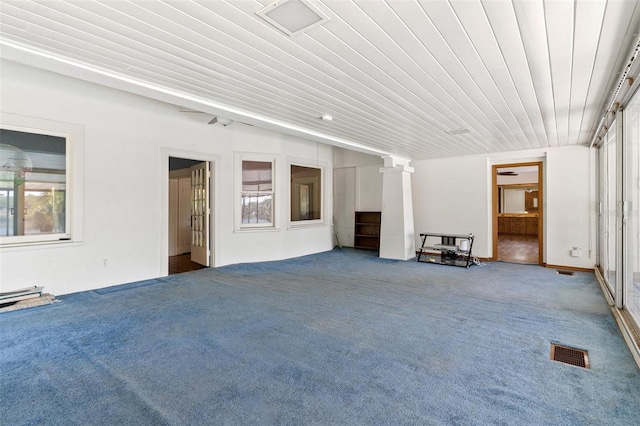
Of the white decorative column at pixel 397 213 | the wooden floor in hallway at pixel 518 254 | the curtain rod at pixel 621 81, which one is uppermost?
the curtain rod at pixel 621 81

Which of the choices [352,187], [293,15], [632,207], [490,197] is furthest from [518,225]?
[293,15]

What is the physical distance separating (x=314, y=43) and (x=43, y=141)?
Result: 403 centimetres

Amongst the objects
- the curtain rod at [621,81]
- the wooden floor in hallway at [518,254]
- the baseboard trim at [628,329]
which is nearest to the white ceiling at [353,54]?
the curtain rod at [621,81]

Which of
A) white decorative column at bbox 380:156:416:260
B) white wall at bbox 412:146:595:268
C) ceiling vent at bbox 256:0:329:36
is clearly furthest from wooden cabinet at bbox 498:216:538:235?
ceiling vent at bbox 256:0:329:36

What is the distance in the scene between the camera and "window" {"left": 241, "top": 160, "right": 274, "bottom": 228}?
6.56 m

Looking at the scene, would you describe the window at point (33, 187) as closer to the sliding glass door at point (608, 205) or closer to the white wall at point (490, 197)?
the white wall at point (490, 197)

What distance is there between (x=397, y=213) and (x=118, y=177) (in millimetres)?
5383

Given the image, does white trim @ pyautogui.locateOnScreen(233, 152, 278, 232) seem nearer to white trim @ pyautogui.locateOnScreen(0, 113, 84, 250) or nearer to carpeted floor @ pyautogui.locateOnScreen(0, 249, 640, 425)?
carpeted floor @ pyautogui.locateOnScreen(0, 249, 640, 425)

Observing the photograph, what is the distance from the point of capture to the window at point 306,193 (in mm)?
7680

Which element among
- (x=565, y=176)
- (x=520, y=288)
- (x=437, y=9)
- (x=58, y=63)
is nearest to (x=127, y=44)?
(x=58, y=63)

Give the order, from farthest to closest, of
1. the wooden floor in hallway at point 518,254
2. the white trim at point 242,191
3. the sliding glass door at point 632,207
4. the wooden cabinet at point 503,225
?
the wooden cabinet at point 503,225, the wooden floor in hallway at point 518,254, the white trim at point 242,191, the sliding glass door at point 632,207

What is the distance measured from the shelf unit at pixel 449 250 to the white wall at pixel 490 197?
0.98 feet

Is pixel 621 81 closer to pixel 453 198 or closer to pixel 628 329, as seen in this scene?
pixel 628 329

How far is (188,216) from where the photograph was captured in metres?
7.88
